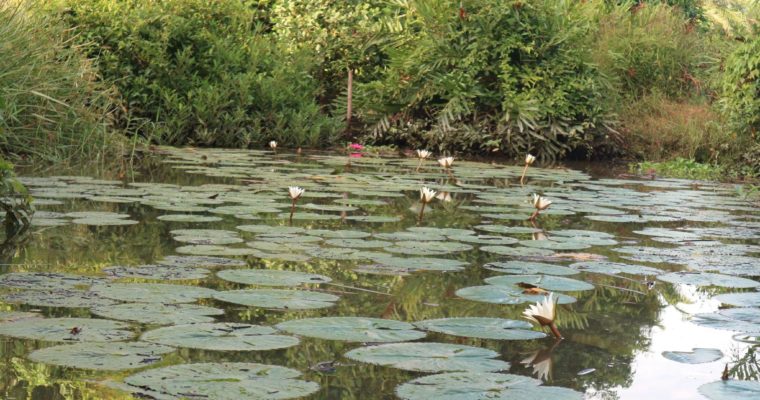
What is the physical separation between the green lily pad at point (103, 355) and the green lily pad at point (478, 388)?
20.6 inches

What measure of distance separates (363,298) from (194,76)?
22.3 ft

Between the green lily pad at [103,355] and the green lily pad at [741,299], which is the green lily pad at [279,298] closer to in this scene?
the green lily pad at [103,355]

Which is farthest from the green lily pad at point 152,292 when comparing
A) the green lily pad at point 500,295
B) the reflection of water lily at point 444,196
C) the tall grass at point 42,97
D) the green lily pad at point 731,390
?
the tall grass at point 42,97

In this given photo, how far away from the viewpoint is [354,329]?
2289 millimetres

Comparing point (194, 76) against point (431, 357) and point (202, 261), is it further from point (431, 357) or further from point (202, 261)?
point (431, 357)

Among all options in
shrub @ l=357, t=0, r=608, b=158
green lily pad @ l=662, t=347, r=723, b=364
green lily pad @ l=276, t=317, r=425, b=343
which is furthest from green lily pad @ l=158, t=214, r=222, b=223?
shrub @ l=357, t=0, r=608, b=158

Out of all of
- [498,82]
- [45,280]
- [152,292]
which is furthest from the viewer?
[498,82]

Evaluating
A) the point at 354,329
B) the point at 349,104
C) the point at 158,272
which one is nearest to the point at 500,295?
the point at 354,329

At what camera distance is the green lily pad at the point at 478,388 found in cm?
180

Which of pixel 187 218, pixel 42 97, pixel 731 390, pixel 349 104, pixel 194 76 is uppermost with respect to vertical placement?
pixel 194 76

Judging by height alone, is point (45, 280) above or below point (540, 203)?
below

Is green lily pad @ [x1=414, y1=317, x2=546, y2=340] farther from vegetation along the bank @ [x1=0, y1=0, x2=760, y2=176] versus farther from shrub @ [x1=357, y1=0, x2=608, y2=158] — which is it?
shrub @ [x1=357, y1=0, x2=608, y2=158]

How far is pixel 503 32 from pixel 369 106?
162 centimetres

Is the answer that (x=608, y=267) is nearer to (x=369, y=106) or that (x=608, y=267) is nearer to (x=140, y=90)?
(x=140, y=90)
